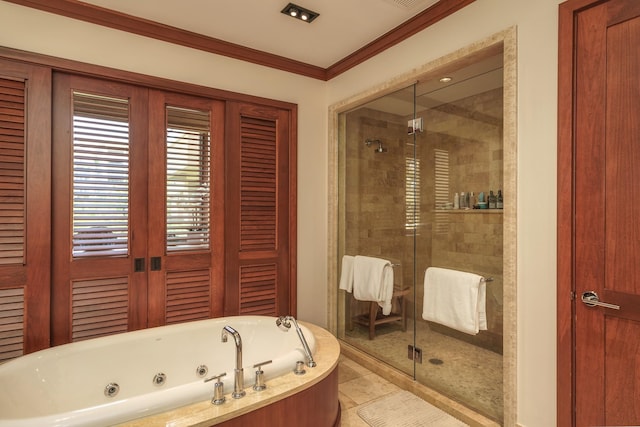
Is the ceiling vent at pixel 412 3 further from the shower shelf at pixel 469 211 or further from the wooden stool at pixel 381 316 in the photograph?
the wooden stool at pixel 381 316

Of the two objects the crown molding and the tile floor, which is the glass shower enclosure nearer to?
the tile floor

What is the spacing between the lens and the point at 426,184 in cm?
300

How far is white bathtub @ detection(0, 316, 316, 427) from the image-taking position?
56.1 inches

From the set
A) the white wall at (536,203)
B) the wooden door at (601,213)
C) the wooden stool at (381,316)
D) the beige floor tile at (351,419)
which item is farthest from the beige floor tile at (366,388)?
the wooden door at (601,213)

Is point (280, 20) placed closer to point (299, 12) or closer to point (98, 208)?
point (299, 12)

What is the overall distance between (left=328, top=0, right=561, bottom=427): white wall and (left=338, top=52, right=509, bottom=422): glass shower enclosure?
346 mm

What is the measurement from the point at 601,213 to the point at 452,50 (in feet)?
4.30

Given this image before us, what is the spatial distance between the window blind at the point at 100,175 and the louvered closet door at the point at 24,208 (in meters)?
0.16

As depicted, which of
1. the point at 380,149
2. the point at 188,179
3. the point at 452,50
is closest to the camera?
the point at 452,50

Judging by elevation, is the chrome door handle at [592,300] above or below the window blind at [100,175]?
below

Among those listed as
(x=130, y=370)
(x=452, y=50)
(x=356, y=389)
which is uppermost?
(x=452, y=50)

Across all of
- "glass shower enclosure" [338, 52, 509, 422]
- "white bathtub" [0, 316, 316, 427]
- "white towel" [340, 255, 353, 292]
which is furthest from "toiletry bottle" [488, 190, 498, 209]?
"white bathtub" [0, 316, 316, 427]

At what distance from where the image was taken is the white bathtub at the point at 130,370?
142 centimetres

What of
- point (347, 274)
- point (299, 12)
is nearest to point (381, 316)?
point (347, 274)
